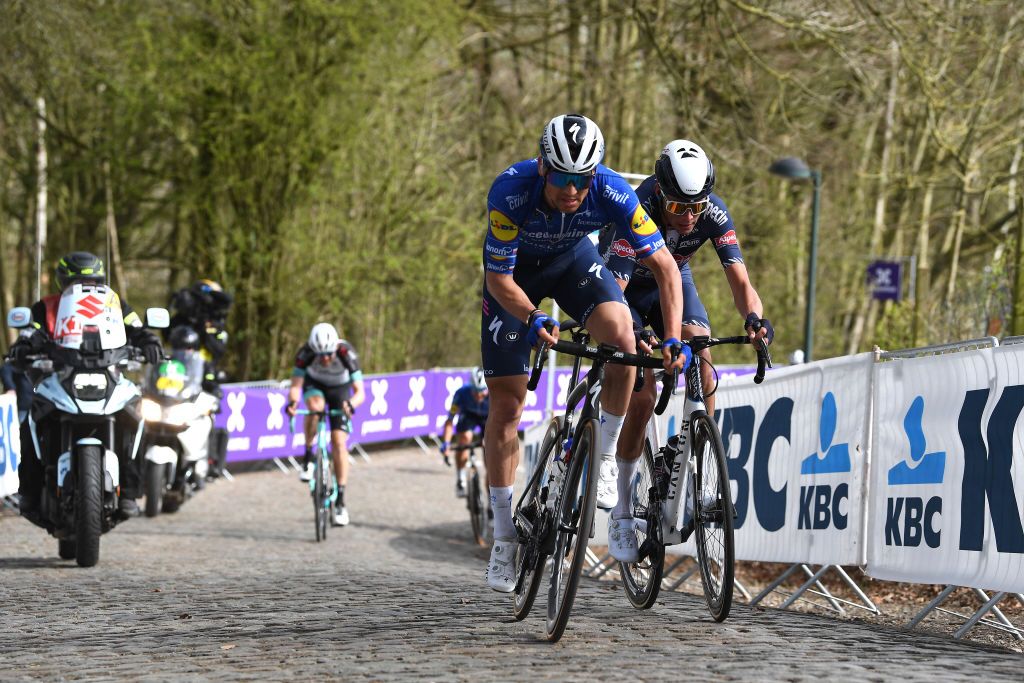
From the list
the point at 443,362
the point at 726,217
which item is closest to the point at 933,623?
the point at 726,217

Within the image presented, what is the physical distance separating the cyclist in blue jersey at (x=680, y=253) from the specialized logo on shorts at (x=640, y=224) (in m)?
0.25

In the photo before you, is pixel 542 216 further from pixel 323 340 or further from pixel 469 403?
pixel 469 403

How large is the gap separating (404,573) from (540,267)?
373 cm

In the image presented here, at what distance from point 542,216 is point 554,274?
36 centimetres

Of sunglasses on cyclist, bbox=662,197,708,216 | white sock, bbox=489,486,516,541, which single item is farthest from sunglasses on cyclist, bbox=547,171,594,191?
white sock, bbox=489,486,516,541

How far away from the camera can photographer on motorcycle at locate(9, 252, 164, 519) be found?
1009 cm

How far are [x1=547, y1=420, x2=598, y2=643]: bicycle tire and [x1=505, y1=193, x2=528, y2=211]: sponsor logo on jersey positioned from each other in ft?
3.19

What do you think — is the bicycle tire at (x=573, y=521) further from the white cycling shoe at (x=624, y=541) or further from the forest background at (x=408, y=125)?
the forest background at (x=408, y=125)

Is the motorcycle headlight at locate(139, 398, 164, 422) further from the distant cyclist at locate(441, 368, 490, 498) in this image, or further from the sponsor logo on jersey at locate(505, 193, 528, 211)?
the sponsor logo on jersey at locate(505, 193, 528, 211)

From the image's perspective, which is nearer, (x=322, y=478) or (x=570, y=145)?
(x=570, y=145)

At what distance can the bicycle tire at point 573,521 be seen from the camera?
5.92 m

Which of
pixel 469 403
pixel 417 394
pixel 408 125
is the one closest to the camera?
pixel 469 403

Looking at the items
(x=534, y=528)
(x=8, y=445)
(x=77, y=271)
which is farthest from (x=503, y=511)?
(x=8, y=445)

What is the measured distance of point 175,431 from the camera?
14125mm
